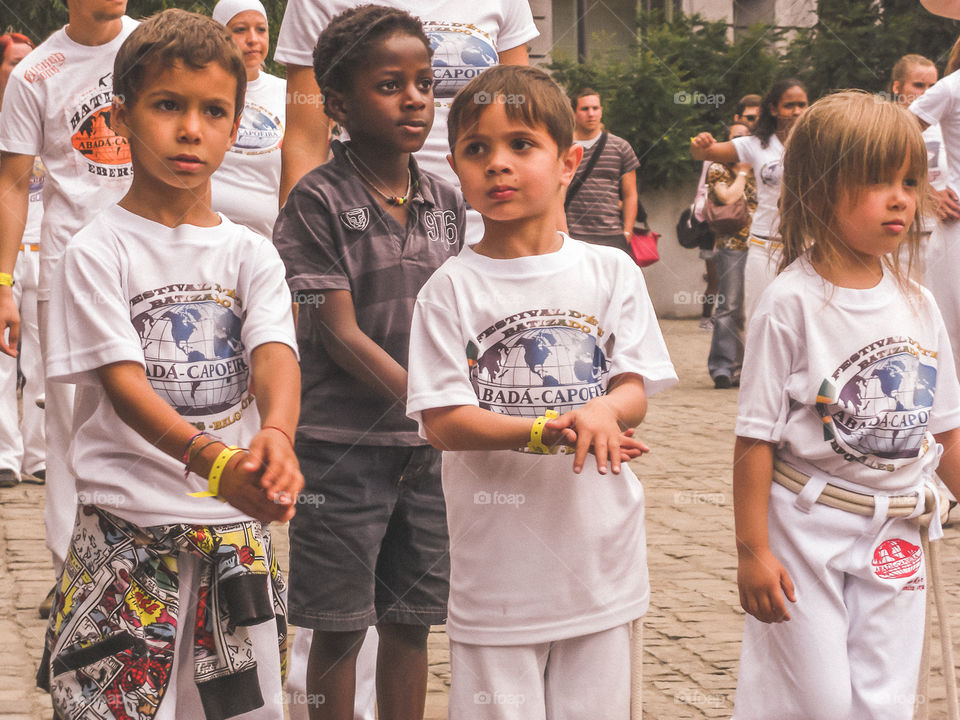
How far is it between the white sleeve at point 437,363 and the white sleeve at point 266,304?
246 mm

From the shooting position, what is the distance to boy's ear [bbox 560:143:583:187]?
10.2ft

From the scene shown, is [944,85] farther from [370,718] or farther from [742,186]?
[742,186]

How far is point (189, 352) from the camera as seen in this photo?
2.92 meters

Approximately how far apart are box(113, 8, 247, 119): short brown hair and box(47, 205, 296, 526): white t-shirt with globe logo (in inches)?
10.3

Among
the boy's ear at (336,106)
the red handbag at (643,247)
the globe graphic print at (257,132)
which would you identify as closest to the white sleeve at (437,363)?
the boy's ear at (336,106)

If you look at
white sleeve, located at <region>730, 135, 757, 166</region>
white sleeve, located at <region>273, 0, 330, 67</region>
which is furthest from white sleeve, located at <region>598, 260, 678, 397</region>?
white sleeve, located at <region>730, 135, 757, 166</region>

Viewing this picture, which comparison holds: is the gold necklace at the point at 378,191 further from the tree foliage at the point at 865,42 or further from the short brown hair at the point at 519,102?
the tree foliage at the point at 865,42

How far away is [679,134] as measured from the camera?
66.7 ft

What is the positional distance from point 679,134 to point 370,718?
17223 millimetres

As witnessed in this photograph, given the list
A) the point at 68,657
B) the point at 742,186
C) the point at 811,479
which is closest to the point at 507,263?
the point at 811,479

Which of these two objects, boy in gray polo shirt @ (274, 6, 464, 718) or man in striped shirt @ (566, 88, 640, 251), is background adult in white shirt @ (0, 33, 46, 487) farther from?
man in striped shirt @ (566, 88, 640, 251)

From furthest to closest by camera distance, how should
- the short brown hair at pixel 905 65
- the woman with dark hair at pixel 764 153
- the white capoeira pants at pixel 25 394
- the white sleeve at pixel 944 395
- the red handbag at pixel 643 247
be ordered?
1. the red handbag at pixel 643 247
2. the woman with dark hair at pixel 764 153
3. the short brown hair at pixel 905 65
4. the white capoeira pants at pixel 25 394
5. the white sleeve at pixel 944 395

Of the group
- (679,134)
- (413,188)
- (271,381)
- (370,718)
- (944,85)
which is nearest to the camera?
(271,381)

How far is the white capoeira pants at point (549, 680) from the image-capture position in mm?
2939
